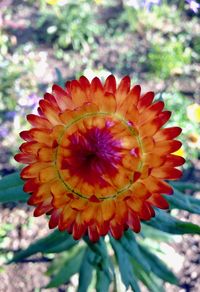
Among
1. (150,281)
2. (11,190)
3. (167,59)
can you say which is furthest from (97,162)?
(167,59)

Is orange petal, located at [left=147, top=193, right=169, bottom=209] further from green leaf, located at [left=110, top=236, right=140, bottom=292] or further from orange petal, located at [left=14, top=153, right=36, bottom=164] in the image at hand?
green leaf, located at [left=110, top=236, right=140, bottom=292]

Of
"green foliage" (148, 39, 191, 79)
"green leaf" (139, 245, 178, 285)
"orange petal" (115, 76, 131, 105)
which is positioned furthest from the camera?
"green foliage" (148, 39, 191, 79)

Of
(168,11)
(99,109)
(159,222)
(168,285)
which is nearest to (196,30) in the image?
(168,11)

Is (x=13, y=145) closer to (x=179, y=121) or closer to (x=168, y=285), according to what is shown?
(x=179, y=121)

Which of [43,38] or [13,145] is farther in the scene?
[43,38]

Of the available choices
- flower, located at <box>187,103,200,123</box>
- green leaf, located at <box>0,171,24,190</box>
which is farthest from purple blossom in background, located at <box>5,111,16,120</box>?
green leaf, located at <box>0,171,24,190</box>

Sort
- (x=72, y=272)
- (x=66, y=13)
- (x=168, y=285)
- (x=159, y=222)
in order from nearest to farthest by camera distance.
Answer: (x=159, y=222) < (x=72, y=272) < (x=168, y=285) < (x=66, y=13)
